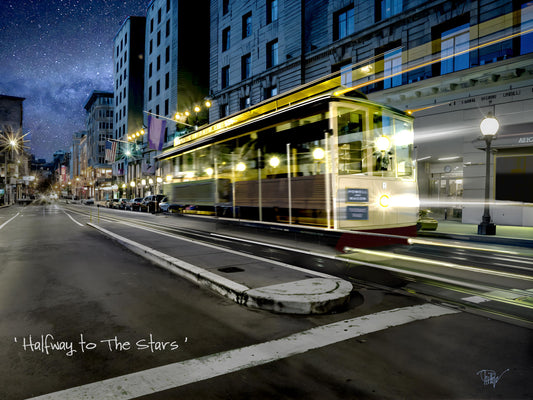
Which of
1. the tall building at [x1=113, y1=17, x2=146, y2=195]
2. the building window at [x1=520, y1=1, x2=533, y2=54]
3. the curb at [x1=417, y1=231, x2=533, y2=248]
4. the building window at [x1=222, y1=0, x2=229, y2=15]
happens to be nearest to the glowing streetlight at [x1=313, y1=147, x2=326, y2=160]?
the curb at [x1=417, y1=231, x2=533, y2=248]

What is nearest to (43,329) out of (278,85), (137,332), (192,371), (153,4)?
(137,332)

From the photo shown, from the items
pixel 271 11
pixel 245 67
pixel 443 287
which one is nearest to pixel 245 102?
pixel 245 67

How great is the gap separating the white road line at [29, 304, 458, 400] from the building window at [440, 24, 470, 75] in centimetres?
1718

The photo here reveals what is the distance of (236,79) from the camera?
2986 centimetres

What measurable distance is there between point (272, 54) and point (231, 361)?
26976 millimetres

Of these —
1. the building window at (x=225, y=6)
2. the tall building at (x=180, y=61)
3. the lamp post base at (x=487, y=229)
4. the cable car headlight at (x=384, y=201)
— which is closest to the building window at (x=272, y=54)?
the building window at (x=225, y=6)

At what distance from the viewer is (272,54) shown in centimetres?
2686

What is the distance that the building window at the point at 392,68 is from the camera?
19.6 metres

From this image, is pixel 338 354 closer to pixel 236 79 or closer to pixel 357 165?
pixel 357 165

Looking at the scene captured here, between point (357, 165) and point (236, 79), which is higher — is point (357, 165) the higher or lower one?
the lower one

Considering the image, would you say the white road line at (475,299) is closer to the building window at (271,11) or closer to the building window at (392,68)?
the building window at (392,68)

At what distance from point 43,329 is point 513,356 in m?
5.04

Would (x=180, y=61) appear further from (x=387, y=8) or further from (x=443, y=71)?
(x=443, y=71)

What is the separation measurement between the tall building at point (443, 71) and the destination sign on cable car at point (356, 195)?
313 inches
